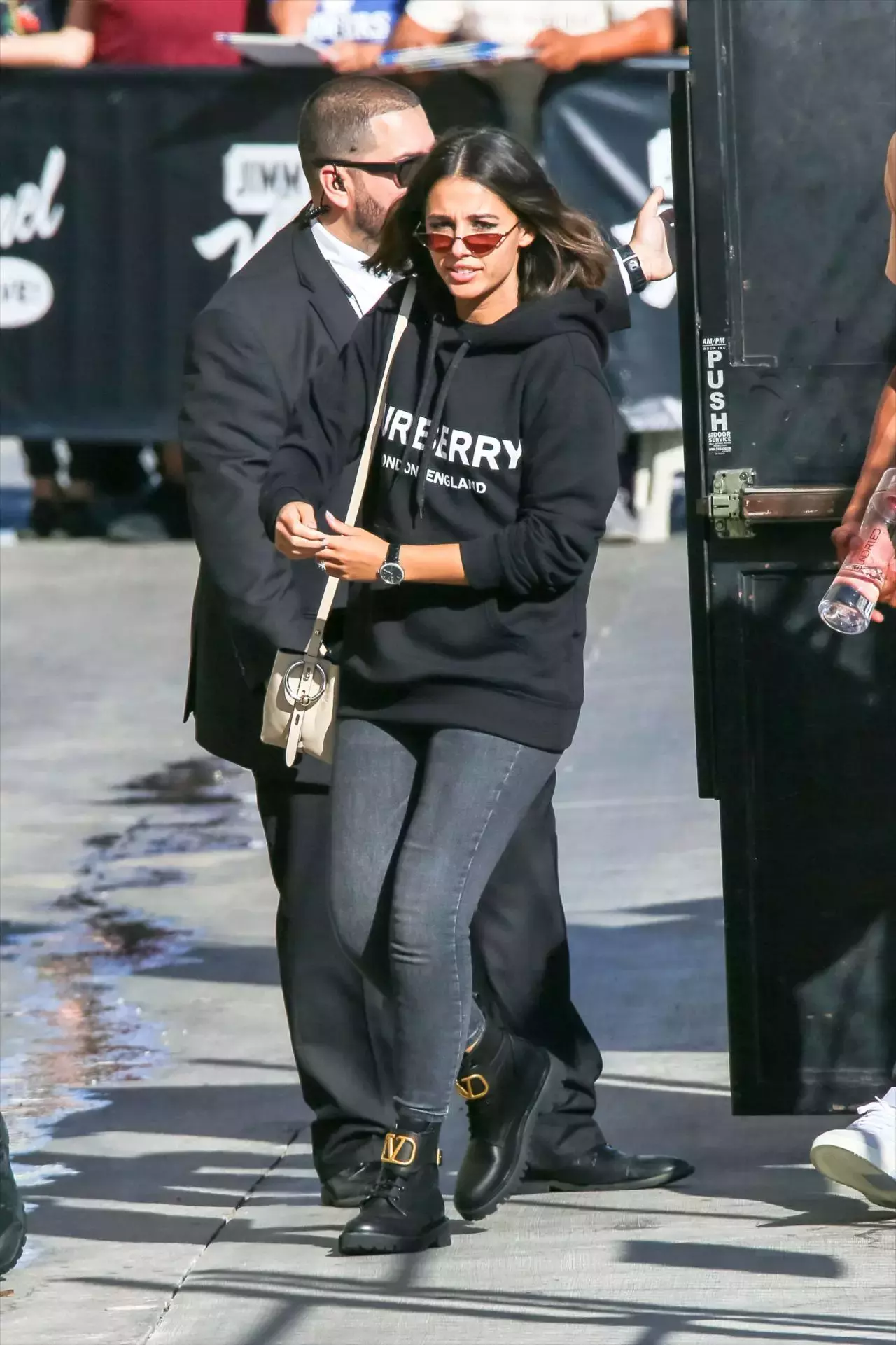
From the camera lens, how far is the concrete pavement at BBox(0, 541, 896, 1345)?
405 centimetres

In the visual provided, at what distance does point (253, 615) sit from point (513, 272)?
827 millimetres

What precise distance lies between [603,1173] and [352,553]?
1370mm

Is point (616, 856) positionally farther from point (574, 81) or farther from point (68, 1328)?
point (574, 81)

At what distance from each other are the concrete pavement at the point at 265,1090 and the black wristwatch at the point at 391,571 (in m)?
1.16

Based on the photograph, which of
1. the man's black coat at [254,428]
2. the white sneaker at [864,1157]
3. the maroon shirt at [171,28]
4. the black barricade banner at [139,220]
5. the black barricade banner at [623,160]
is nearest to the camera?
the white sneaker at [864,1157]

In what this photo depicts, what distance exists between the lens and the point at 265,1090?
557cm

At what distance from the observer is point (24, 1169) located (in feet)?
16.5

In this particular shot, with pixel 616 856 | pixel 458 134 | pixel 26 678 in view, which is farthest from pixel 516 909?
pixel 26 678

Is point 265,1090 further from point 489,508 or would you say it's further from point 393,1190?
point 489,508

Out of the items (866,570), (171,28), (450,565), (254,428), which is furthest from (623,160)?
(450,565)

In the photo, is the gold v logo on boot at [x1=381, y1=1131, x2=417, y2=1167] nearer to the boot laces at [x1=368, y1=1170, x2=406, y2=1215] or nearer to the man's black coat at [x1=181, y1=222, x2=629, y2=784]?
the boot laces at [x1=368, y1=1170, x2=406, y2=1215]

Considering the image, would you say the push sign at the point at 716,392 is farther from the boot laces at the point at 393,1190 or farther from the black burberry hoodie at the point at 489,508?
the boot laces at the point at 393,1190

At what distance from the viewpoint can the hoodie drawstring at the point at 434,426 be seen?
13.9 ft

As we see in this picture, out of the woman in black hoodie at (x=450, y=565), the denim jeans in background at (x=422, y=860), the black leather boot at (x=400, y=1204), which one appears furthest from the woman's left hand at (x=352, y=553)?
the black leather boot at (x=400, y=1204)
